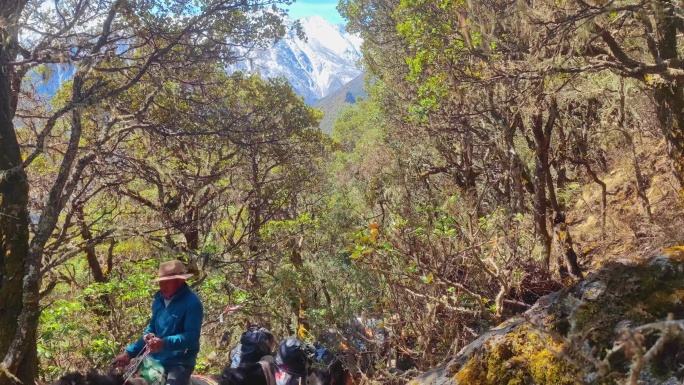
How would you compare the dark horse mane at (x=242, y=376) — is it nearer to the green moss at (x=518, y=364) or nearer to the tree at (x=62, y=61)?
the tree at (x=62, y=61)

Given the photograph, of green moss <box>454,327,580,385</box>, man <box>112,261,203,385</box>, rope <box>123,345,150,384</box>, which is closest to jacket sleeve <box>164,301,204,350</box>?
man <box>112,261,203,385</box>

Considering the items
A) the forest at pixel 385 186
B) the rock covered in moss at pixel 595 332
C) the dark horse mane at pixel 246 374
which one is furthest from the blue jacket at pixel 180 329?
the rock covered in moss at pixel 595 332

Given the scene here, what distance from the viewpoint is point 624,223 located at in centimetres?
702

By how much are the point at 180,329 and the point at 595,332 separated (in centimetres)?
370

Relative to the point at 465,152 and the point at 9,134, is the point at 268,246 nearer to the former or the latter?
the point at 465,152

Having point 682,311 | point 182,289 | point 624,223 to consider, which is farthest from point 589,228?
point 182,289

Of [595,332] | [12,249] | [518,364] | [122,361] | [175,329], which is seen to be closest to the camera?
[595,332]

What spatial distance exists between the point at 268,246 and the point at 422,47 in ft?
19.8

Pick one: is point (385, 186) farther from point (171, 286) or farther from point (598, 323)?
point (598, 323)

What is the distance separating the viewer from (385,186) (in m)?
13.3

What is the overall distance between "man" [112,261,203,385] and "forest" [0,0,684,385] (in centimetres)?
168

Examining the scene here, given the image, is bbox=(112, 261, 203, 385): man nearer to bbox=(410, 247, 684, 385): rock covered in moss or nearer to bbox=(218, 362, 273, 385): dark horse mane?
bbox=(218, 362, 273, 385): dark horse mane

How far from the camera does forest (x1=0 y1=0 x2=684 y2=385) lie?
17.3 ft

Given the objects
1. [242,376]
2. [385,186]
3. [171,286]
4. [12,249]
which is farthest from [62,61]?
[385,186]
